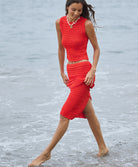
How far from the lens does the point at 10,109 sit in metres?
6.91

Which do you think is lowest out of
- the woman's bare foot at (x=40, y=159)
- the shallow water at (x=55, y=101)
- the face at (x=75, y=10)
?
the shallow water at (x=55, y=101)

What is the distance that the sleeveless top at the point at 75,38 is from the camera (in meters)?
4.54

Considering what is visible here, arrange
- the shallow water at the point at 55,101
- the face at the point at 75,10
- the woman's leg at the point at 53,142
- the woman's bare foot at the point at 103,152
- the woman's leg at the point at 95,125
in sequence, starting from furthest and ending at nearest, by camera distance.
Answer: the shallow water at the point at 55,101 < the woman's bare foot at the point at 103,152 < the woman's leg at the point at 95,125 < the woman's leg at the point at 53,142 < the face at the point at 75,10

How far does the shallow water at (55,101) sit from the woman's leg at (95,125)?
0.10m

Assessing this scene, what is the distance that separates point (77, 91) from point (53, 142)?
2.01ft

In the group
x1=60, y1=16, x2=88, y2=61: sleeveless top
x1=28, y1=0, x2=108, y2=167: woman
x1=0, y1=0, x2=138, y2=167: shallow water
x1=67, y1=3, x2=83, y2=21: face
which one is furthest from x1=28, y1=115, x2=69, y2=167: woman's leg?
x1=67, y1=3, x2=83, y2=21: face

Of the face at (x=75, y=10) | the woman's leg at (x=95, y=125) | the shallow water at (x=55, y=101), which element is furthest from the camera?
the shallow water at (x=55, y=101)

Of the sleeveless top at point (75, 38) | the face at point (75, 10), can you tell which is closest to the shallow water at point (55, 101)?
the sleeveless top at point (75, 38)

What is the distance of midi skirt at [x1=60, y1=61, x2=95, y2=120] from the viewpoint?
4.57m

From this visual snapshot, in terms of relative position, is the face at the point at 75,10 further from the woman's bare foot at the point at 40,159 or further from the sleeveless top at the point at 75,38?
the woman's bare foot at the point at 40,159

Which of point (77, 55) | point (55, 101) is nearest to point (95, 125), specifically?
point (77, 55)

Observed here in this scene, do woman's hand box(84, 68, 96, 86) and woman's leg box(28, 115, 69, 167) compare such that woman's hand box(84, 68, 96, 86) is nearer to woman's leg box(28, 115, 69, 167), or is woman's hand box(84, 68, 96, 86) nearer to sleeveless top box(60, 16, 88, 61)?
sleeveless top box(60, 16, 88, 61)

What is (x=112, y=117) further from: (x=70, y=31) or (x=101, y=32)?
(x=101, y=32)

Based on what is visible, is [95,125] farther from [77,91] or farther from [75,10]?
[75,10]
